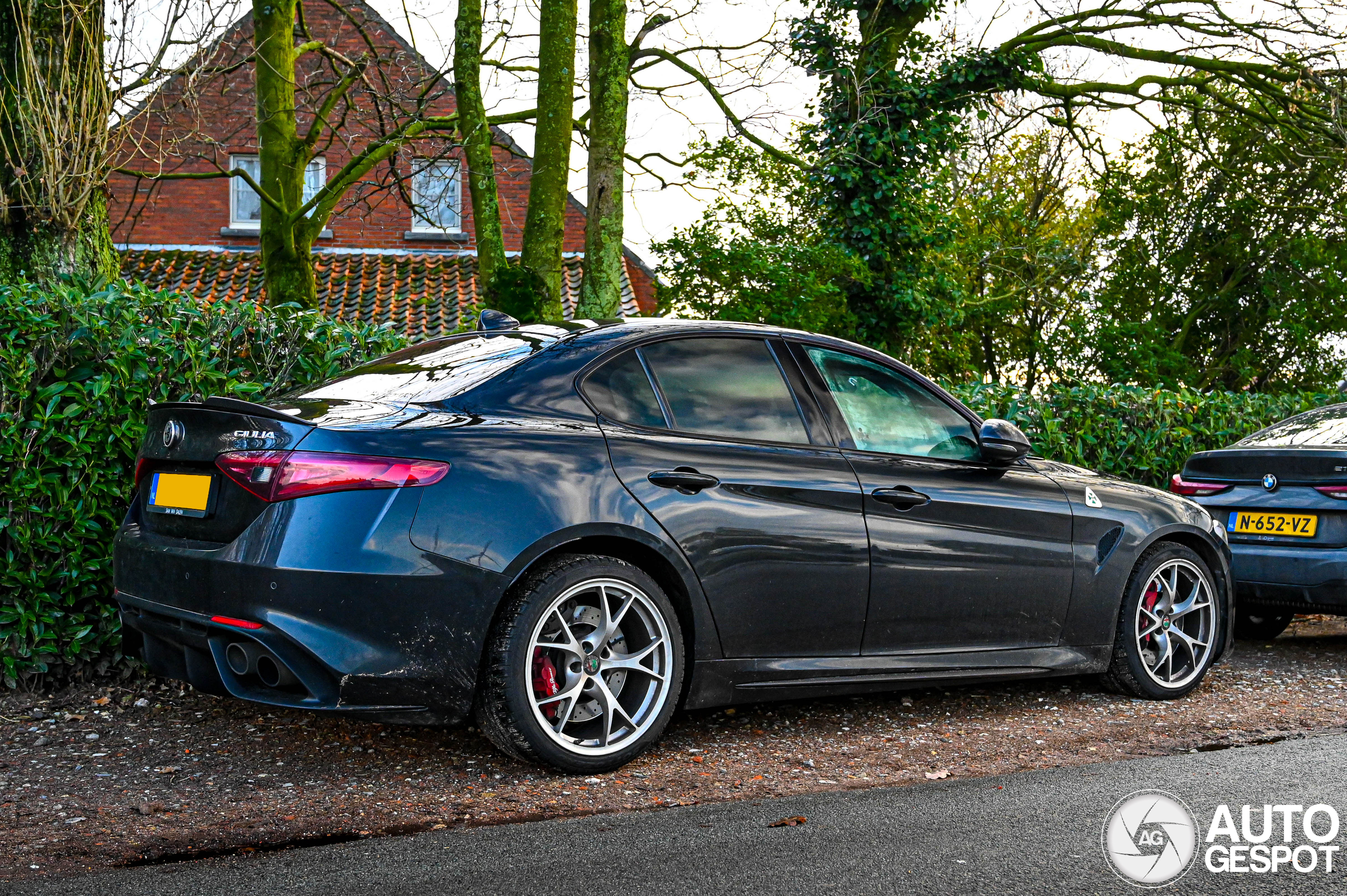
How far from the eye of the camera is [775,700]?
4.78 m

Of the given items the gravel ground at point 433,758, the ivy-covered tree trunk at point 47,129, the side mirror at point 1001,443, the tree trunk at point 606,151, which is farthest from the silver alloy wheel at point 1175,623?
the tree trunk at point 606,151

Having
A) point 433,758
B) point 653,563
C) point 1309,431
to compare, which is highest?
point 1309,431

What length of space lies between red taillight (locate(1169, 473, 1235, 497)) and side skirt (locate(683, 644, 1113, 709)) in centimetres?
215

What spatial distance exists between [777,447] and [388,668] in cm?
172

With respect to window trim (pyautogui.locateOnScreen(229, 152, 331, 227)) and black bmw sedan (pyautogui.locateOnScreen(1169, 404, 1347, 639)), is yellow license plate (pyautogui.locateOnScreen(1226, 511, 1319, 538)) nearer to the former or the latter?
black bmw sedan (pyautogui.locateOnScreen(1169, 404, 1347, 639))

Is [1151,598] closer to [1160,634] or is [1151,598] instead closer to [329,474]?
[1160,634]

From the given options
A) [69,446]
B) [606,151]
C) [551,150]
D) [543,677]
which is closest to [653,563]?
[543,677]

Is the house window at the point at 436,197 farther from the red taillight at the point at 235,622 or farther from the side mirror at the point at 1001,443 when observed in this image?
the red taillight at the point at 235,622

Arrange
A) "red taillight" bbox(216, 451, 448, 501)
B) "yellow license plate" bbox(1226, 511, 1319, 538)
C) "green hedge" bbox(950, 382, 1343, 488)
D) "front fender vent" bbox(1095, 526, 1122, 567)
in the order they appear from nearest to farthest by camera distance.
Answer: "red taillight" bbox(216, 451, 448, 501)
"front fender vent" bbox(1095, 526, 1122, 567)
"yellow license plate" bbox(1226, 511, 1319, 538)
"green hedge" bbox(950, 382, 1343, 488)

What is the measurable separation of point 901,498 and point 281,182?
43.2 feet

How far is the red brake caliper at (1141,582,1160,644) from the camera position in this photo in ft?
19.6

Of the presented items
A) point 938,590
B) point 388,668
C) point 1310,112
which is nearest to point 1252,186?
point 1310,112

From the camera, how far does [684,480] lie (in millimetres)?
4586

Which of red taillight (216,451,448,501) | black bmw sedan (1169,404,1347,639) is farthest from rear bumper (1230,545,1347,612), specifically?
red taillight (216,451,448,501)
